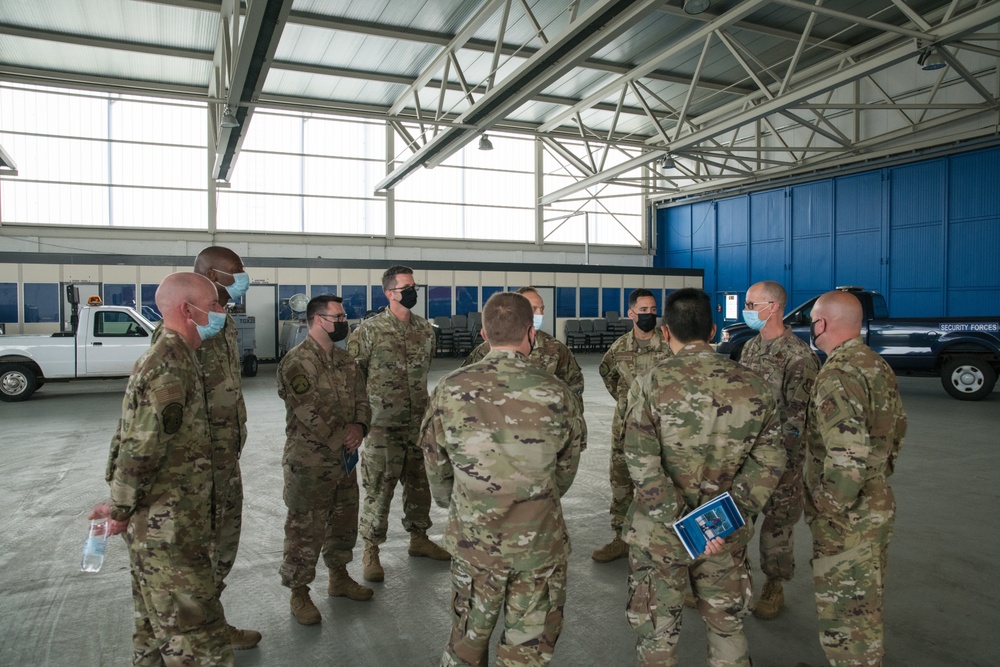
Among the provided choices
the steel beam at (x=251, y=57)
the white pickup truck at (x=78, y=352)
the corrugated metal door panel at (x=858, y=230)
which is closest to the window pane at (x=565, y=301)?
the corrugated metal door panel at (x=858, y=230)

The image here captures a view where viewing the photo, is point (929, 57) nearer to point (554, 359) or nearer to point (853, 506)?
point (554, 359)

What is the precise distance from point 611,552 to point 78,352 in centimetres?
1153

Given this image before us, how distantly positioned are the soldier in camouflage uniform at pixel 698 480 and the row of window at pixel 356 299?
44.1 ft

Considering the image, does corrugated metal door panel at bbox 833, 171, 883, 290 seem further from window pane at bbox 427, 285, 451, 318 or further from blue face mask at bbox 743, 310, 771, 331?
blue face mask at bbox 743, 310, 771, 331

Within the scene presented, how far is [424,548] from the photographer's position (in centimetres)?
438

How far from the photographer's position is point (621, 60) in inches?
610

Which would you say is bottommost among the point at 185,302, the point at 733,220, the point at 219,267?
the point at 185,302

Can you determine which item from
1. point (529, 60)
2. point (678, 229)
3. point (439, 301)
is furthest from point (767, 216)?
point (529, 60)

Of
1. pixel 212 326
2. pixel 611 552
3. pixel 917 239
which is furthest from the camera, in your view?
pixel 917 239

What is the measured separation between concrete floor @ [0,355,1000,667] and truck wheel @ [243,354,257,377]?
328 inches

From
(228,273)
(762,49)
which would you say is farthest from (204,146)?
(228,273)

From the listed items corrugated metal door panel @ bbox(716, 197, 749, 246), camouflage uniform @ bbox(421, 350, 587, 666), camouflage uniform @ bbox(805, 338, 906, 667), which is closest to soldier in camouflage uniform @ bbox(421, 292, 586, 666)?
camouflage uniform @ bbox(421, 350, 587, 666)

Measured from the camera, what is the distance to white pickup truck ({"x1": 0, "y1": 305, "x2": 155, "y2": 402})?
1149 centimetres

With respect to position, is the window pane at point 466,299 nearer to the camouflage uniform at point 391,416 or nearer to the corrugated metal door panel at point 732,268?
the corrugated metal door panel at point 732,268
